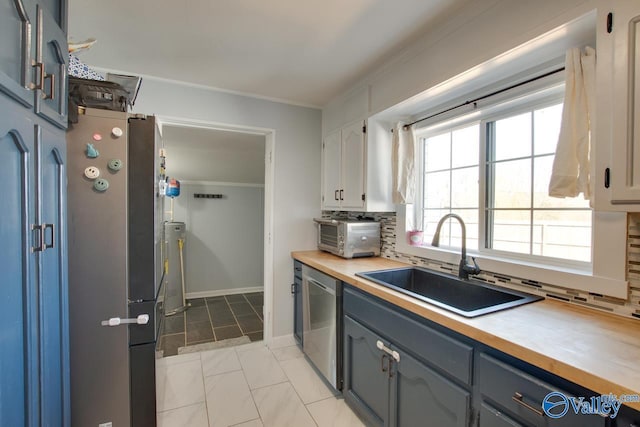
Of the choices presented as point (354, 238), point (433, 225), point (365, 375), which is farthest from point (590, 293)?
point (354, 238)

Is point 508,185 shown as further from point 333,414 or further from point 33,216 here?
point 33,216

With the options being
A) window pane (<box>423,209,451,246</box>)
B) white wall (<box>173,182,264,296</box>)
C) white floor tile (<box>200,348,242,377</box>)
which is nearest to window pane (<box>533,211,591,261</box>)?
window pane (<box>423,209,451,246</box>)

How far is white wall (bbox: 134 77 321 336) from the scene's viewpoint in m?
2.59

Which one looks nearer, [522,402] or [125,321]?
[522,402]

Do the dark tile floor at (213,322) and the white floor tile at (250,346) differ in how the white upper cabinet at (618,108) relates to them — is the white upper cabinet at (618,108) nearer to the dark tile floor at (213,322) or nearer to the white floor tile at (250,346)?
the white floor tile at (250,346)

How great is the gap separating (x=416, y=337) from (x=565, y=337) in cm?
54

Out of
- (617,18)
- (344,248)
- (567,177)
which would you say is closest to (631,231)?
(567,177)

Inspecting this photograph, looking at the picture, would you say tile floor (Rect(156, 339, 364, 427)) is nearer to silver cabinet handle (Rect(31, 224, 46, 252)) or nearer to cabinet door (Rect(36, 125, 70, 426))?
cabinet door (Rect(36, 125, 70, 426))

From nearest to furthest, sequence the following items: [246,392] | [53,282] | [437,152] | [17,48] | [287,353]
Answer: [17,48], [53,282], [246,392], [437,152], [287,353]

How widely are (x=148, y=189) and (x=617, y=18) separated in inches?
75.8

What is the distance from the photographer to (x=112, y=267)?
1.33 m

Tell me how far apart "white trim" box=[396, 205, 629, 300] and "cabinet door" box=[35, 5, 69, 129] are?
2069mm

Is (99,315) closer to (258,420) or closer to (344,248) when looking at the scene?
(258,420)

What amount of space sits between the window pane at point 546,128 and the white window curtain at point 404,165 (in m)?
0.77
